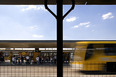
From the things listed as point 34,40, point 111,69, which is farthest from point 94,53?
point 34,40

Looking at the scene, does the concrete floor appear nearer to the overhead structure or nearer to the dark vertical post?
the dark vertical post

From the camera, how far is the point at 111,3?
4266 millimetres

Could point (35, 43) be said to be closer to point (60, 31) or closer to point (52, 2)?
point (52, 2)

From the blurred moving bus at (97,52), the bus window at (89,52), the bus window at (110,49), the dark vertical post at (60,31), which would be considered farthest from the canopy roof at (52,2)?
the bus window at (110,49)

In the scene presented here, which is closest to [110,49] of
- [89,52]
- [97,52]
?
[97,52]

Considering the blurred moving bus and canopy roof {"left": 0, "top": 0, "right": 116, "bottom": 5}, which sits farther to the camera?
the blurred moving bus

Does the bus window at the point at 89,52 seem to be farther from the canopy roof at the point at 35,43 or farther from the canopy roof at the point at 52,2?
the canopy roof at the point at 35,43

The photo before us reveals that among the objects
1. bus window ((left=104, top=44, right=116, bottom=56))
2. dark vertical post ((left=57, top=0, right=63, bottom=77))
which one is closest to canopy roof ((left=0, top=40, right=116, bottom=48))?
bus window ((left=104, top=44, right=116, bottom=56))

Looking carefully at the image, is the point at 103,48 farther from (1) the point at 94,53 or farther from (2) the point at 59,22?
(2) the point at 59,22

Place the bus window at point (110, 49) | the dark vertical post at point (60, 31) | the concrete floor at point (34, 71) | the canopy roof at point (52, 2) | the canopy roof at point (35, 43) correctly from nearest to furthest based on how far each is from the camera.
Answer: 1. the dark vertical post at point (60, 31)
2. the canopy roof at point (52, 2)
3. the concrete floor at point (34, 71)
4. the bus window at point (110, 49)
5. the canopy roof at point (35, 43)

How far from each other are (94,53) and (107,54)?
89 cm

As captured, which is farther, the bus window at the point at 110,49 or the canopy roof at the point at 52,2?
the bus window at the point at 110,49

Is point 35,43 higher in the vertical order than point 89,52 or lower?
higher

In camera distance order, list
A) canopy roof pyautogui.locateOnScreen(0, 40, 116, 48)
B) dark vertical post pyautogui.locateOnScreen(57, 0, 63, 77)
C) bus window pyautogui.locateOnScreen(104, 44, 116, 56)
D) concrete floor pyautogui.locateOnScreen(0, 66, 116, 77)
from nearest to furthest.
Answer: dark vertical post pyautogui.locateOnScreen(57, 0, 63, 77) → concrete floor pyautogui.locateOnScreen(0, 66, 116, 77) → bus window pyautogui.locateOnScreen(104, 44, 116, 56) → canopy roof pyautogui.locateOnScreen(0, 40, 116, 48)
